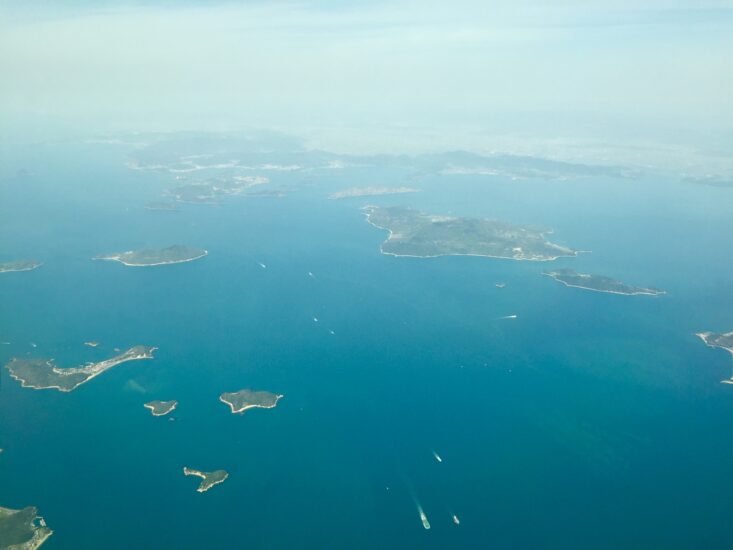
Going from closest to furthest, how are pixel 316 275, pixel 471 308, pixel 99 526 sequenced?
pixel 99 526 < pixel 471 308 < pixel 316 275

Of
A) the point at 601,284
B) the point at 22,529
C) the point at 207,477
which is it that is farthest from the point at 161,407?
the point at 601,284

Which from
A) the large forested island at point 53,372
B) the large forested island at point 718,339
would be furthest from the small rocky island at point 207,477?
the large forested island at point 718,339

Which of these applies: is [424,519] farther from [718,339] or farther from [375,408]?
[718,339]

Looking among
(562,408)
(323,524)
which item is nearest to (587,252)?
(562,408)

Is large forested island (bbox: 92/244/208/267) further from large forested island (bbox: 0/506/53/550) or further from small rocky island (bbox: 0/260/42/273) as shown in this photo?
large forested island (bbox: 0/506/53/550)

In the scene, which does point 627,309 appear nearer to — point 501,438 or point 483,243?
point 483,243
